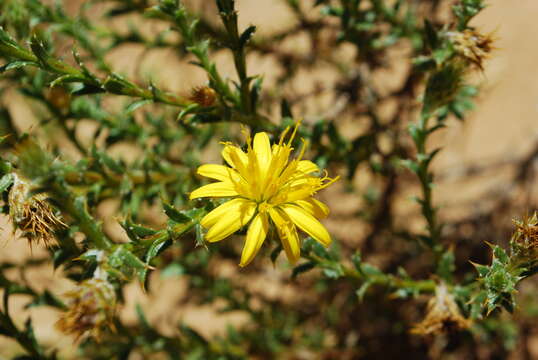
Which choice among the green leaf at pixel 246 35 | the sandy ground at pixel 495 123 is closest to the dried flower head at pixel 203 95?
the green leaf at pixel 246 35

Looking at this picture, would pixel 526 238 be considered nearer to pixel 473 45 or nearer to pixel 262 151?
pixel 473 45

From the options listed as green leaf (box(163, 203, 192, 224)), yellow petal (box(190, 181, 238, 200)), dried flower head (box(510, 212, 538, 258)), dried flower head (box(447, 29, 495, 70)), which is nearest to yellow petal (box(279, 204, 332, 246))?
yellow petal (box(190, 181, 238, 200))

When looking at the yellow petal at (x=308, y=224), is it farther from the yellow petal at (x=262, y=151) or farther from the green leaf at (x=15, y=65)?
the green leaf at (x=15, y=65)

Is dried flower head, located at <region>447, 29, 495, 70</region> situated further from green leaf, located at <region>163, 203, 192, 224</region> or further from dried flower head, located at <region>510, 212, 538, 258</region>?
green leaf, located at <region>163, 203, 192, 224</region>

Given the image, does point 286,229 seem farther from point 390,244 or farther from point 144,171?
point 390,244

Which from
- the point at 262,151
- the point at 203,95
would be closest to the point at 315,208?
the point at 262,151

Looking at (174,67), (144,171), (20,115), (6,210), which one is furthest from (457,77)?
(20,115)
